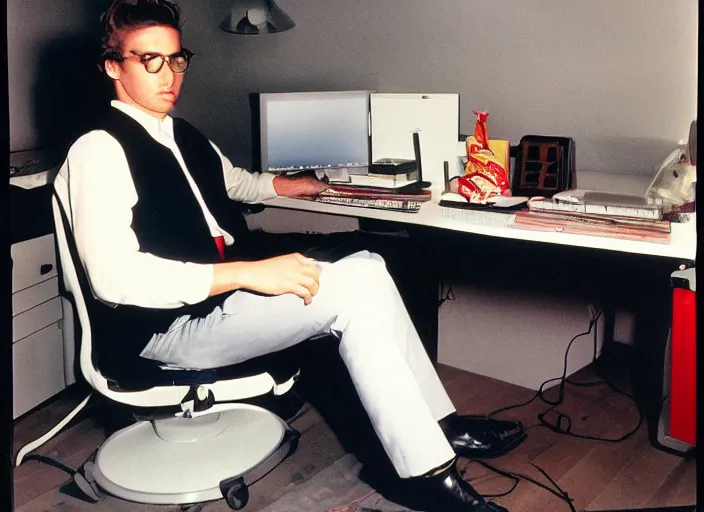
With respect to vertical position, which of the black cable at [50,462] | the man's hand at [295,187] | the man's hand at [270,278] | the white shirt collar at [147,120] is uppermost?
the white shirt collar at [147,120]

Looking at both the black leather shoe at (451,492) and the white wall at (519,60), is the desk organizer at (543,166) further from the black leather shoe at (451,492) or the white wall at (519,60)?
the black leather shoe at (451,492)

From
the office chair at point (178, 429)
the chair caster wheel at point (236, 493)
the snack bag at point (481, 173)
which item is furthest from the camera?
the snack bag at point (481, 173)

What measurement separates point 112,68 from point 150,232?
40 centimetres

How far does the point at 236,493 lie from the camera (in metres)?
1.82

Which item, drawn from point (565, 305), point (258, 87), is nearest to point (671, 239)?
point (565, 305)

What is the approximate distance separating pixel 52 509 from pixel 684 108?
1.92 m

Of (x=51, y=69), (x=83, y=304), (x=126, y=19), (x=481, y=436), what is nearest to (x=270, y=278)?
(x=83, y=304)

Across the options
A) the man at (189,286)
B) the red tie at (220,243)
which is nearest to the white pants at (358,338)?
the man at (189,286)

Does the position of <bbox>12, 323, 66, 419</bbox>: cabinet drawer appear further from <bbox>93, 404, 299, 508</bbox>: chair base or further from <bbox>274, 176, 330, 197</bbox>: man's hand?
<bbox>274, 176, 330, 197</bbox>: man's hand

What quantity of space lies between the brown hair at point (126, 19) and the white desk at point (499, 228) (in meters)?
0.67

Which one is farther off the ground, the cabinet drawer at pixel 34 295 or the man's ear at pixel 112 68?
the man's ear at pixel 112 68

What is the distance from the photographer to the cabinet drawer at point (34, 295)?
7.06ft

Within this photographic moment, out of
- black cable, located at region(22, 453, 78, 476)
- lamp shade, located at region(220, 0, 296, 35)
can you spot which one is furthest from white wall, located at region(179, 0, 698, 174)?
black cable, located at region(22, 453, 78, 476)

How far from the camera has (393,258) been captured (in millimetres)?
2301
